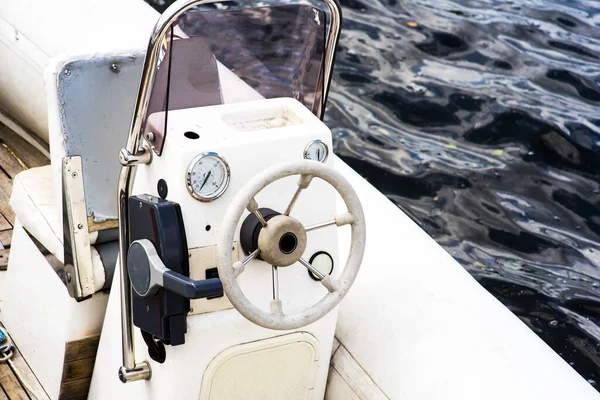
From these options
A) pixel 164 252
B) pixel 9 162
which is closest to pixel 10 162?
pixel 9 162

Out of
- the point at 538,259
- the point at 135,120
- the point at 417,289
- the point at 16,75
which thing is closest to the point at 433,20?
the point at 538,259

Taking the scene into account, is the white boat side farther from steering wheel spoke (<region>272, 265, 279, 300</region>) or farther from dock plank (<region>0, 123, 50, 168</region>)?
dock plank (<region>0, 123, 50, 168</region>)

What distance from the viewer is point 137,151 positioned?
5.06 ft

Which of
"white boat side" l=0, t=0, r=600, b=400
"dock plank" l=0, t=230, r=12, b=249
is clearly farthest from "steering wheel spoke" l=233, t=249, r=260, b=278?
"dock plank" l=0, t=230, r=12, b=249

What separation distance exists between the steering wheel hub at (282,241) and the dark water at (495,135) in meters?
1.24

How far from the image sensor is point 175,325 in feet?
4.90

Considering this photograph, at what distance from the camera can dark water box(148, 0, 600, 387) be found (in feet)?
9.43

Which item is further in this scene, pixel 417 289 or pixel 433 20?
pixel 433 20

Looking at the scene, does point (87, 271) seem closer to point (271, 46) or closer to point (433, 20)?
point (271, 46)

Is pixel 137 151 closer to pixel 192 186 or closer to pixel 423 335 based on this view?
pixel 192 186

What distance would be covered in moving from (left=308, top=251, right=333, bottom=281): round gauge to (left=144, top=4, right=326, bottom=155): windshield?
322 millimetres

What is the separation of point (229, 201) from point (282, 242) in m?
0.14

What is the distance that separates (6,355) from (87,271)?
1.54 feet

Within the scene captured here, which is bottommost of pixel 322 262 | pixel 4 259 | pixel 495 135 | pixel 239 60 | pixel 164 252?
pixel 495 135
